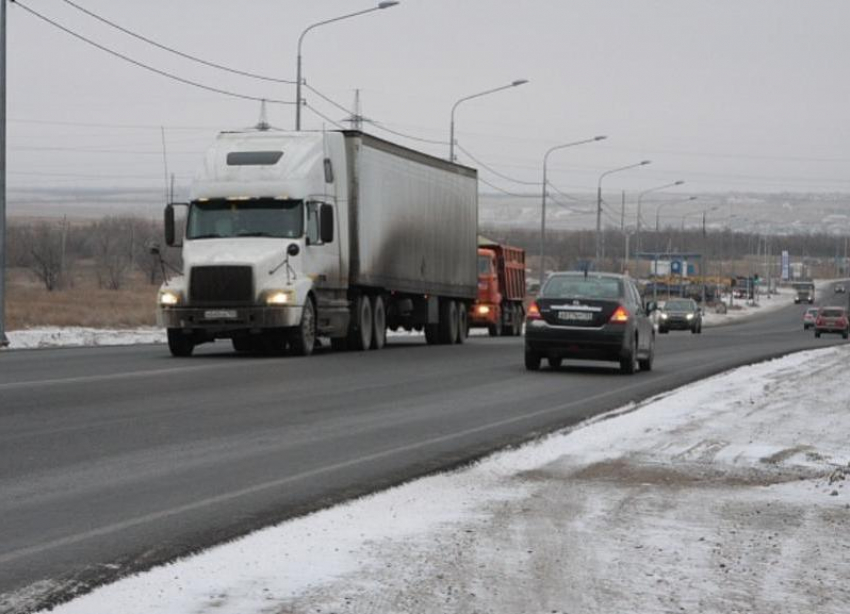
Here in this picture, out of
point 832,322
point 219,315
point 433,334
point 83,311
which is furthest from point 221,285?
point 832,322

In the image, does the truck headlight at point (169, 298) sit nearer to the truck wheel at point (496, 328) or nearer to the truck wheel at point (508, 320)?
the truck wheel at point (496, 328)

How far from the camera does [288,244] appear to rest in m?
28.0

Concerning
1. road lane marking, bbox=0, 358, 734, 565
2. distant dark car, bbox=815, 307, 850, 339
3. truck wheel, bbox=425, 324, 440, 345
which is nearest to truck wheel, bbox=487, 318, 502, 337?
truck wheel, bbox=425, 324, 440, 345

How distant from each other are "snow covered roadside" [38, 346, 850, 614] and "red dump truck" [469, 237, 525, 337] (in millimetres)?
37670

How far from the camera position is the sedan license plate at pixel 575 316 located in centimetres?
2561

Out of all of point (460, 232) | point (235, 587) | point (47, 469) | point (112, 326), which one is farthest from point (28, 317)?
point (235, 587)

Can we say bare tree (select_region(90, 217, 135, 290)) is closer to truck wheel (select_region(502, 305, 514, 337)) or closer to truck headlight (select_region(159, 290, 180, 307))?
truck wheel (select_region(502, 305, 514, 337))

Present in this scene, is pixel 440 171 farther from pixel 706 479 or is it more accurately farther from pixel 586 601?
pixel 586 601

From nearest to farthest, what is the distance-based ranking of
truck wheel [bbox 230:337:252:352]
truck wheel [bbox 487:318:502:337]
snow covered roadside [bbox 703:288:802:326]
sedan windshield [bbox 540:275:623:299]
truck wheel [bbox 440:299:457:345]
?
sedan windshield [bbox 540:275:623:299], truck wheel [bbox 230:337:252:352], truck wheel [bbox 440:299:457:345], truck wheel [bbox 487:318:502:337], snow covered roadside [bbox 703:288:802:326]

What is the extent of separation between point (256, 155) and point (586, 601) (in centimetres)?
2218

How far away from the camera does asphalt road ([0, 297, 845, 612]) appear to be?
29.7 ft

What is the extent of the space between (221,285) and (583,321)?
20.8ft

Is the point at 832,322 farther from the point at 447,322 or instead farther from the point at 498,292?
the point at 447,322

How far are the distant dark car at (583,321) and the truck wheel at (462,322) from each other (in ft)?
40.2
